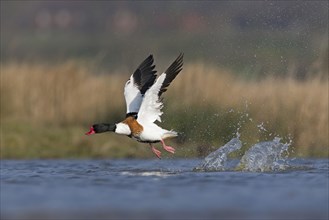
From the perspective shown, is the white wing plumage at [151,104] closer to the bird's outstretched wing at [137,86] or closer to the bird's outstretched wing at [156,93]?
the bird's outstretched wing at [156,93]

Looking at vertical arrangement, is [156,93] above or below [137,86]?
below

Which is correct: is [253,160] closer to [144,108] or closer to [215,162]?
[215,162]

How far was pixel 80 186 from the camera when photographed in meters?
13.4

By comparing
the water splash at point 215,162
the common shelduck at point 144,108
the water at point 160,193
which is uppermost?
the common shelduck at point 144,108

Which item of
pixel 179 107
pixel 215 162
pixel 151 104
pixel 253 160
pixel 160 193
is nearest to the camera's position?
pixel 160 193

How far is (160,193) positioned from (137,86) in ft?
10.4

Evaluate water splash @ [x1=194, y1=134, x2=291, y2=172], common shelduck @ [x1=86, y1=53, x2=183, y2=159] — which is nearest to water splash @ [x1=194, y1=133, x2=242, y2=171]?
water splash @ [x1=194, y1=134, x2=291, y2=172]

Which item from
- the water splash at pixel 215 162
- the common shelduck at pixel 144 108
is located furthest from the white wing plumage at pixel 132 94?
the water splash at pixel 215 162

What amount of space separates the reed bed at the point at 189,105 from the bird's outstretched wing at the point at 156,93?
2612mm

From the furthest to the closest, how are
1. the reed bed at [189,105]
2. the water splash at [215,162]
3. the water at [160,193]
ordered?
the reed bed at [189,105], the water splash at [215,162], the water at [160,193]

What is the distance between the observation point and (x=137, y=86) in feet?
51.2

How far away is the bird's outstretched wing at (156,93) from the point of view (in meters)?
15.2

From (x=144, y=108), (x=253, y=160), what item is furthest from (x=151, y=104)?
(x=253, y=160)

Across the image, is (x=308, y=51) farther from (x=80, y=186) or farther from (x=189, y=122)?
(x=80, y=186)
